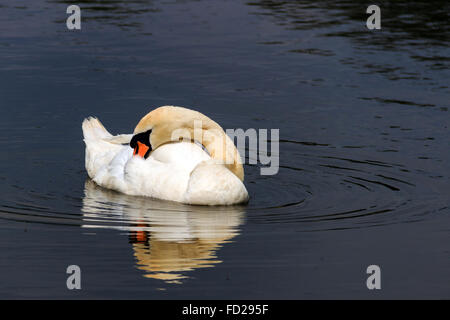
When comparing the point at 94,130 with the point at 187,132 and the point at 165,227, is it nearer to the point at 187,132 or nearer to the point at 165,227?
the point at 187,132

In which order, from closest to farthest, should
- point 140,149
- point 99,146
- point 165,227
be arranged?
point 165,227 → point 140,149 → point 99,146

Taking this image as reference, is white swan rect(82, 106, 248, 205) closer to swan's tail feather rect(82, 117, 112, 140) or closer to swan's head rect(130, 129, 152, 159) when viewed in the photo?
swan's head rect(130, 129, 152, 159)

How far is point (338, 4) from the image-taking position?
81.8 feet

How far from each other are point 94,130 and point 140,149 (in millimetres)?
1593

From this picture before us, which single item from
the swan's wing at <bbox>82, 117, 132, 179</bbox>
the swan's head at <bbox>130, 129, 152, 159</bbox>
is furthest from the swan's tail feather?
the swan's head at <bbox>130, 129, 152, 159</bbox>

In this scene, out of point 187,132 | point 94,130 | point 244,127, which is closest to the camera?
point 187,132

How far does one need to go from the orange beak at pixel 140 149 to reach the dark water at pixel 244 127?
0.60m

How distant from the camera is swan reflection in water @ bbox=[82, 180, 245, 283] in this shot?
10.1m

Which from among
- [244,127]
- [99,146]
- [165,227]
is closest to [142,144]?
[99,146]

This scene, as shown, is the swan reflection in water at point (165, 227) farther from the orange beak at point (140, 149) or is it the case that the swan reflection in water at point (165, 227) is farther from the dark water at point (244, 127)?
the orange beak at point (140, 149)

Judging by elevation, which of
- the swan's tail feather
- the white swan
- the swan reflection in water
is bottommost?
the swan reflection in water

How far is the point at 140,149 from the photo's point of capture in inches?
521

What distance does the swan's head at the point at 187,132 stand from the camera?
1305cm

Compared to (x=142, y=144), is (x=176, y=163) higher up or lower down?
lower down
